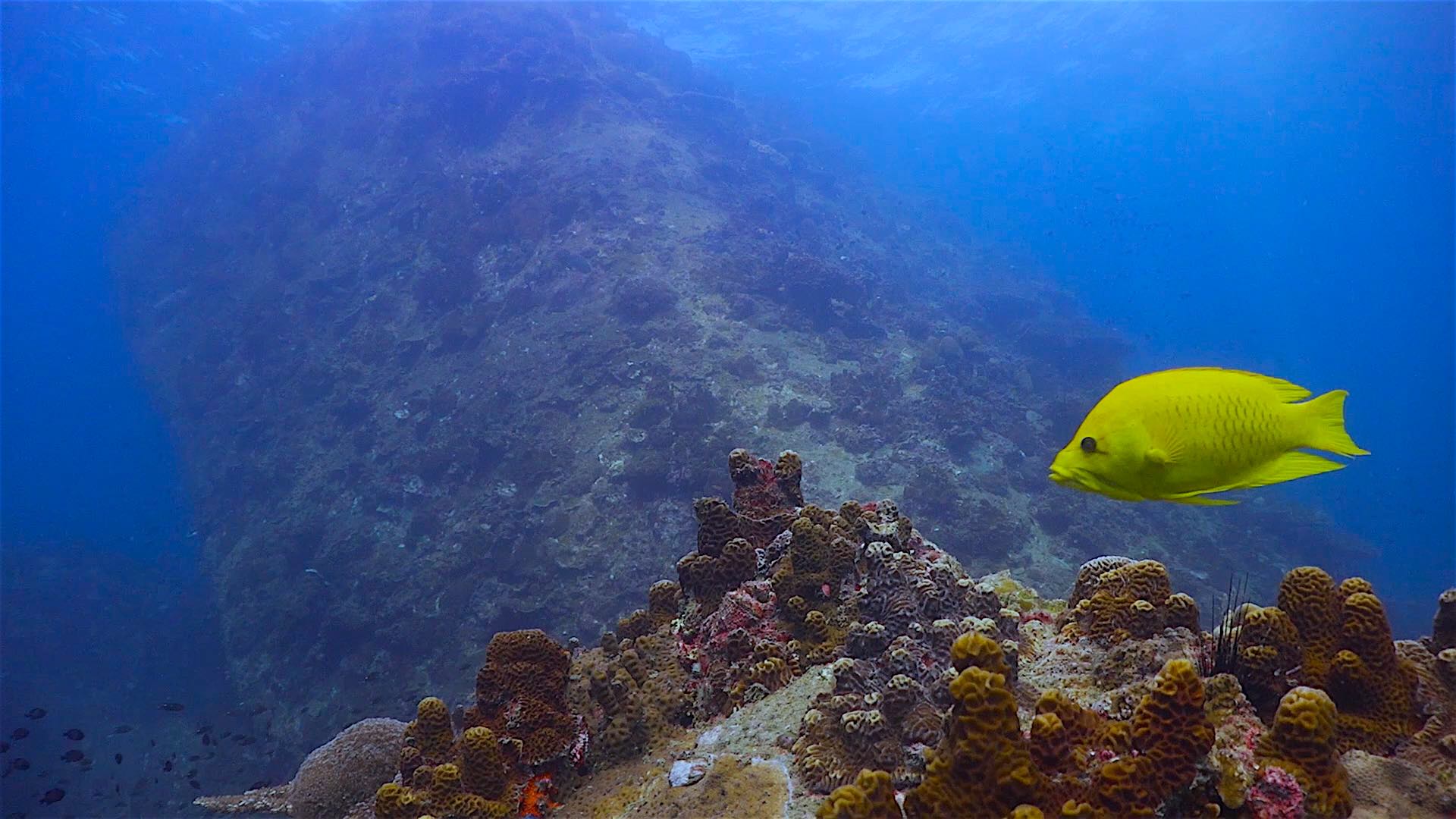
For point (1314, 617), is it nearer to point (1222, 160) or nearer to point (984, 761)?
point (984, 761)

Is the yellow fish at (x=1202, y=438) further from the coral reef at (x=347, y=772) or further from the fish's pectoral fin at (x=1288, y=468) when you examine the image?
the coral reef at (x=347, y=772)

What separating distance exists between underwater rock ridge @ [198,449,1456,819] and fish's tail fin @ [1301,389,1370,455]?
2.64 ft

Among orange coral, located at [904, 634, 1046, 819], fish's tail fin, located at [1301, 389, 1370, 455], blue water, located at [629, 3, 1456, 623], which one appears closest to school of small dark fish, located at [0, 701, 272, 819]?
orange coral, located at [904, 634, 1046, 819]

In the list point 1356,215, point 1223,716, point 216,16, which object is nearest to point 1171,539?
point 1223,716

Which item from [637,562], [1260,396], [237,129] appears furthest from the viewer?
[237,129]

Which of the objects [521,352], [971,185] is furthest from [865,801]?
[971,185]

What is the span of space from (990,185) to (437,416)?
305 ft

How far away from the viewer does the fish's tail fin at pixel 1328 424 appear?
1627 mm

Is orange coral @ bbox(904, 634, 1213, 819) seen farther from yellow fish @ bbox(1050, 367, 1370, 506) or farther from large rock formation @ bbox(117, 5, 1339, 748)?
large rock formation @ bbox(117, 5, 1339, 748)

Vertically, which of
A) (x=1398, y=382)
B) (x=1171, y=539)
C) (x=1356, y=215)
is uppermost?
(x=1356, y=215)

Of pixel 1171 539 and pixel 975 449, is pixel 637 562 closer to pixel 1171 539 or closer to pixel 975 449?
pixel 975 449

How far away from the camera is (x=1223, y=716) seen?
2.38 m

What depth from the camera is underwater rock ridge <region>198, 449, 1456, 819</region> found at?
1957mm

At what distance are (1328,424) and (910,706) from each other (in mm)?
1946
